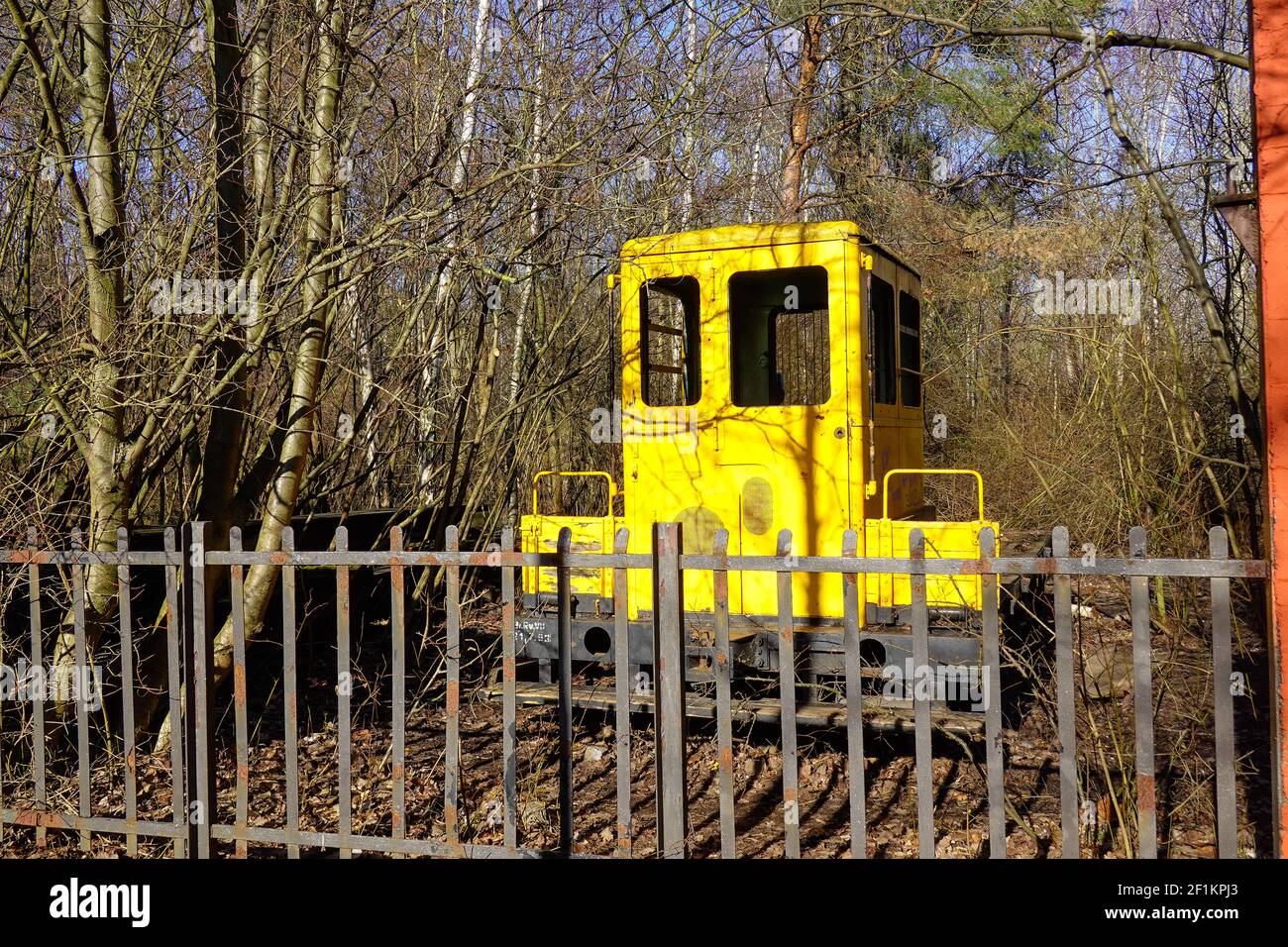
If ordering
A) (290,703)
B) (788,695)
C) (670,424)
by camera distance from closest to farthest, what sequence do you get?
(788,695)
(290,703)
(670,424)

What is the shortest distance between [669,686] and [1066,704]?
138cm

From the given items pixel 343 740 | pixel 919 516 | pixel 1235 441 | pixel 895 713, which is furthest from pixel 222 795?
pixel 1235 441

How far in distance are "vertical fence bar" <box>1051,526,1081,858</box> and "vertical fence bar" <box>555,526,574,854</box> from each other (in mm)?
1728

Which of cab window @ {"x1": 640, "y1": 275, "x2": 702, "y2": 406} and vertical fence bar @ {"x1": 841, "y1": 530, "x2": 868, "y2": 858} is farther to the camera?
cab window @ {"x1": 640, "y1": 275, "x2": 702, "y2": 406}

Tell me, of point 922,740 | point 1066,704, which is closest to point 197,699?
point 922,740

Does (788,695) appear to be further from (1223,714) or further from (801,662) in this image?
(801,662)

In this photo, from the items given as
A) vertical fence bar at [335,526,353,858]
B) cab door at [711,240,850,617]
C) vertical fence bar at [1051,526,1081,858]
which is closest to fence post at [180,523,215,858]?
vertical fence bar at [335,526,353,858]

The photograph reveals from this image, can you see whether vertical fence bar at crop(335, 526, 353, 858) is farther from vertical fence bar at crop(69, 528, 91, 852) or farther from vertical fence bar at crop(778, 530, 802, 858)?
vertical fence bar at crop(778, 530, 802, 858)

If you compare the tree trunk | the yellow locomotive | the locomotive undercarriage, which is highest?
the tree trunk

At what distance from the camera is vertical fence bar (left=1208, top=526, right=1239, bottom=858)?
3254 mm

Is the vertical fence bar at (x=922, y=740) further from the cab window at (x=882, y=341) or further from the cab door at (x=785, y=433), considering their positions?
the cab window at (x=882, y=341)

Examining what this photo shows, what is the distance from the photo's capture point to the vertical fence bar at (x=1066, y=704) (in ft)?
11.3

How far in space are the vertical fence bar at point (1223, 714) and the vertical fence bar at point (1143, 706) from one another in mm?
187

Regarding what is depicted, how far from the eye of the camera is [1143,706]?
3.37 m
